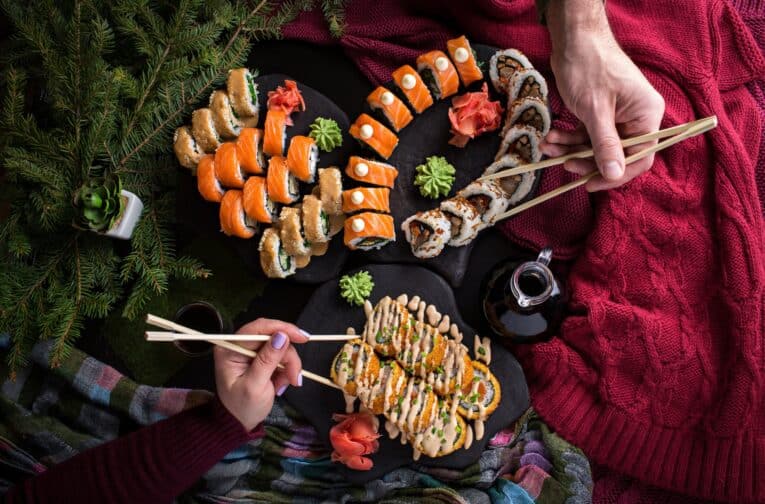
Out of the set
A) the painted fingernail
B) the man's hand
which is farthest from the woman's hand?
the man's hand

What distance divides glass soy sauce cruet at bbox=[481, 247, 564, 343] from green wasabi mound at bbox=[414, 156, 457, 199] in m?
0.30

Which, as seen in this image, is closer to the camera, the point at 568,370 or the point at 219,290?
the point at 568,370

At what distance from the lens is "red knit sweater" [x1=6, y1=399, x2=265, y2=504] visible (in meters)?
1.70

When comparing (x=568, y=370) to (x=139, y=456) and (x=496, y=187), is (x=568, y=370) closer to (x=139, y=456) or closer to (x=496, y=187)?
(x=496, y=187)

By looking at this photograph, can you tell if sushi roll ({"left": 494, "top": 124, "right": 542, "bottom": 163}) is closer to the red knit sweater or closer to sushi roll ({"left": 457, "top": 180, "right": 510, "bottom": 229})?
sushi roll ({"left": 457, "top": 180, "right": 510, "bottom": 229})

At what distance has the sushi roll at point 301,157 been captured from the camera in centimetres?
192

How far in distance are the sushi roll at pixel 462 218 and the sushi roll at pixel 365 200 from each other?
19 centimetres

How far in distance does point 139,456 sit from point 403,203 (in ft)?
3.54

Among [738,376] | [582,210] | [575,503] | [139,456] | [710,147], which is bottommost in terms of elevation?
[575,503]

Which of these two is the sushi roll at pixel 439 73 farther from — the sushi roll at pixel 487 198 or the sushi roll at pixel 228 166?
the sushi roll at pixel 228 166

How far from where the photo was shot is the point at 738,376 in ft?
6.17

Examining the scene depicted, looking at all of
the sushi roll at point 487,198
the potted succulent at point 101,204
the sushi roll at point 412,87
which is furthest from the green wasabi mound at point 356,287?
the potted succulent at point 101,204

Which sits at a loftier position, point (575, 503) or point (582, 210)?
point (582, 210)

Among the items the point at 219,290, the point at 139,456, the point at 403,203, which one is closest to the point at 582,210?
the point at 403,203
